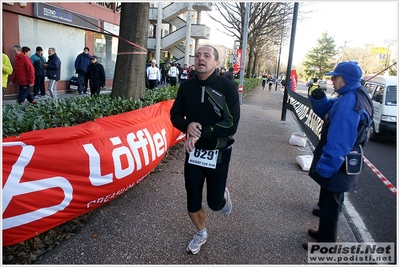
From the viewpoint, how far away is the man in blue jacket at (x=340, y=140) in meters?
2.79

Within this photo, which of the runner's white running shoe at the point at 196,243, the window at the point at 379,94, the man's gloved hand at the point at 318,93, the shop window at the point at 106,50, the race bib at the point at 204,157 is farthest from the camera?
the shop window at the point at 106,50

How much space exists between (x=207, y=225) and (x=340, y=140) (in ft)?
5.95

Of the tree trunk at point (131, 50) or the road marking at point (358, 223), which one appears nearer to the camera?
the road marking at point (358, 223)

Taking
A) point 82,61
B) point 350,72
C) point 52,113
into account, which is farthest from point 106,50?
point 350,72

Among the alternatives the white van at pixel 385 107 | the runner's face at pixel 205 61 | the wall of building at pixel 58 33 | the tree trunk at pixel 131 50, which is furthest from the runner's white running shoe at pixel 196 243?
the white van at pixel 385 107

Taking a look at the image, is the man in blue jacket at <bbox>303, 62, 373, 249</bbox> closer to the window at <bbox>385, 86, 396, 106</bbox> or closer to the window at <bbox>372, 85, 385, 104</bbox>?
the window at <bbox>385, 86, 396, 106</bbox>

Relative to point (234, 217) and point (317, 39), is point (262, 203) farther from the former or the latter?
point (317, 39)

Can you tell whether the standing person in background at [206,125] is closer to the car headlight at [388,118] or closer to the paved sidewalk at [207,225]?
the paved sidewalk at [207,225]

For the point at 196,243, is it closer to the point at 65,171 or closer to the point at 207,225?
the point at 207,225

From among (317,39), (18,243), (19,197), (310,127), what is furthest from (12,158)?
(317,39)

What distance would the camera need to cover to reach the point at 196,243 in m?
3.16

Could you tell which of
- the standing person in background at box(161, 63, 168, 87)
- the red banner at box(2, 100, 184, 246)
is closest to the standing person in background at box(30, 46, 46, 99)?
the red banner at box(2, 100, 184, 246)

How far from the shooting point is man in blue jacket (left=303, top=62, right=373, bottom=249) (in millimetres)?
2795

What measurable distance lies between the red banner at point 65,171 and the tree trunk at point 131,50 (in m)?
1.93
